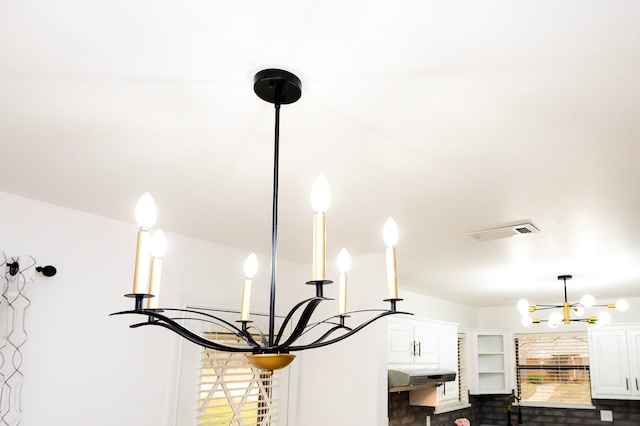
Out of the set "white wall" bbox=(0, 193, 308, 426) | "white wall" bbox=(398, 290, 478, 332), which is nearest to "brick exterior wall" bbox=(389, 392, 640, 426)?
"white wall" bbox=(398, 290, 478, 332)

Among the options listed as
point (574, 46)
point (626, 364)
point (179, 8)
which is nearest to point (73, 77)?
point (179, 8)

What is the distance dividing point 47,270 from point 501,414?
21.8 feet

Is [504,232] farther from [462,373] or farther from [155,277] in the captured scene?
[462,373]

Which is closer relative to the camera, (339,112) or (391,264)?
(391,264)

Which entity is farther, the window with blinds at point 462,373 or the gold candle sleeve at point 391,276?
the window with blinds at point 462,373

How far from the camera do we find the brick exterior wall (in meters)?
6.36

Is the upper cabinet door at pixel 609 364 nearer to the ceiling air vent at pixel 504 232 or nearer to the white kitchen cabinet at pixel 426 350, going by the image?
the white kitchen cabinet at pixel 426 350

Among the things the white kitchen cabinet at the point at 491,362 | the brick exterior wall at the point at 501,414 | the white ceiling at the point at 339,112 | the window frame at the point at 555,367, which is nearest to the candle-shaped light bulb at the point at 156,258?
the white ceiling at the point at 339,112

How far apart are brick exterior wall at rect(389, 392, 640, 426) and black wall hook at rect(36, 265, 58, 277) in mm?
4091

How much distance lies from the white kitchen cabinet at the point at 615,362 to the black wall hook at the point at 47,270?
628 centimetres

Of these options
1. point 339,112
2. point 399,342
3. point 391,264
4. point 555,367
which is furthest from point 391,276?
point 555,367

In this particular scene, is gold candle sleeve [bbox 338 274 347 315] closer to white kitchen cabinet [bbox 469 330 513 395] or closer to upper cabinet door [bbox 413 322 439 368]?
upper cabinet door [bbox 413 322 439 368]

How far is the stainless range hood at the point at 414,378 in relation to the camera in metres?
5.19

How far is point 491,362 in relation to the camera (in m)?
7.86
